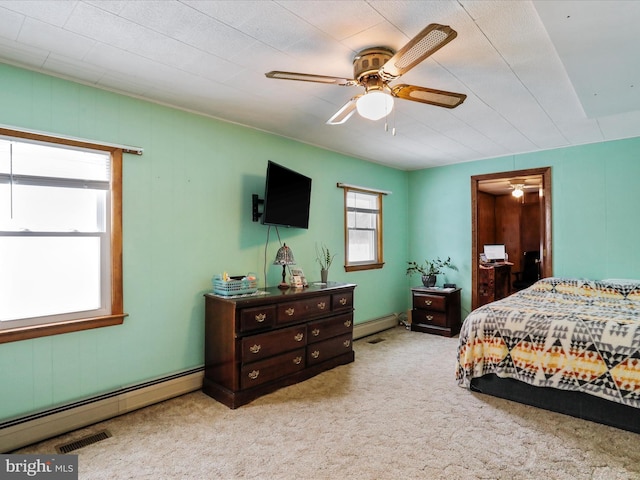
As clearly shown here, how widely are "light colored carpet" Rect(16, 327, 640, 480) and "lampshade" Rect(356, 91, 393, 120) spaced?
2.05 meters

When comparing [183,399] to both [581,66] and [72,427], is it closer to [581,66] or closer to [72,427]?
[72,427]

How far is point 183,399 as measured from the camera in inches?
119

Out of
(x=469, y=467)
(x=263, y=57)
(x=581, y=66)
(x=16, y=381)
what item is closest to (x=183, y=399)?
(x=16, y=381)

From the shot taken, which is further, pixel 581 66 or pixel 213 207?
pixel 213 207

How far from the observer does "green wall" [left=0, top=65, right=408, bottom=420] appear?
243 cm

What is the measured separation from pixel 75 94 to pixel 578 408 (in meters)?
4.25

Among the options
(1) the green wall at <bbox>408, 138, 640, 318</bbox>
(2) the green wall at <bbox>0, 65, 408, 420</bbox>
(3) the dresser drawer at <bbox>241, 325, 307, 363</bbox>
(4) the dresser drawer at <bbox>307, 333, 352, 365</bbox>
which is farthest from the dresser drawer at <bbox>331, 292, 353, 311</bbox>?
(1) the green wall at <bbox>408, 138, 640, 318</bbox>

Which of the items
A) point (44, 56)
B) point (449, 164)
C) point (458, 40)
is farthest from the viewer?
point (449, 164)

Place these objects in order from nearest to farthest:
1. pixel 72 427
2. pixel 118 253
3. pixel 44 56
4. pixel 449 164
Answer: pixel 44 56 → pixel 72 427 → pixel 118 253 → pixel 449 164

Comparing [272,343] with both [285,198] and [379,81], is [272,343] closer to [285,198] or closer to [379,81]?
[285,198]

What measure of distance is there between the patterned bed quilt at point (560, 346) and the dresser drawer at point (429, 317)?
1.56m

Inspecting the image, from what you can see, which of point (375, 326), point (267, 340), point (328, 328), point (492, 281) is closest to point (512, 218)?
point (492, 281)

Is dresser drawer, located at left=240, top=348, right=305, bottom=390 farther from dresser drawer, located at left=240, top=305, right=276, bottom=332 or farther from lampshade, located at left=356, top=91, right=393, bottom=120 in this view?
lampshade, located at left=356, top=91, right=393, bottom=120

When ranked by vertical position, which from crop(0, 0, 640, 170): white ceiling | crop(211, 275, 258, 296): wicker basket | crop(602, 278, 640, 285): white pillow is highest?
crop(0, 0, 640, 170): white ceiling
